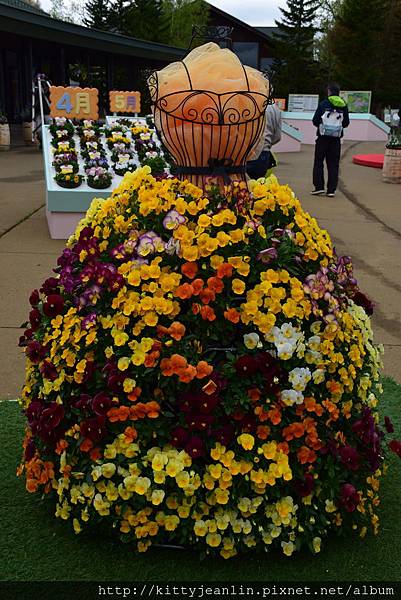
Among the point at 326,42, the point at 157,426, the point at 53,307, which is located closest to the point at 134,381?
the point at 157,426

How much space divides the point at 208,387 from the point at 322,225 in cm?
665

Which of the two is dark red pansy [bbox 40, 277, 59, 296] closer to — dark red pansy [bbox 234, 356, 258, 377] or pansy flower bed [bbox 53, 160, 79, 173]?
dark red pansy [bbox 234, 356, 258, 377]

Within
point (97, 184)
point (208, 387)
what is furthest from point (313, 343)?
point (97, 184)

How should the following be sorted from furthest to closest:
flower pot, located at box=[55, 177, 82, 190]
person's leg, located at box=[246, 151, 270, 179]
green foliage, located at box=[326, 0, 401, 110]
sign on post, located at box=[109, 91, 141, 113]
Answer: green foliage, located at box=[326, 0, 401, 110]
sign on post, located at box=[109, 91, 141, 113]
flower pot, located at box=[55, 177, 82, 190]
person's leg, located at box=[246, 151, 270, 179]

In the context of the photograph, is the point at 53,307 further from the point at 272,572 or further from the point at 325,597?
the point at 325,597

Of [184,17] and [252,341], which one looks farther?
[184,17]

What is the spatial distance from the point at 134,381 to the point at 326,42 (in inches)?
1974

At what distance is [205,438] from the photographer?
2119 mm

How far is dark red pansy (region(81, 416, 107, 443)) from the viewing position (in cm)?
211

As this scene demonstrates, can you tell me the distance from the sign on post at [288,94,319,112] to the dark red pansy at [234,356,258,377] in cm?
2673

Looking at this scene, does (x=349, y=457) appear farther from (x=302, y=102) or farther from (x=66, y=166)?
(x=302, y=102)

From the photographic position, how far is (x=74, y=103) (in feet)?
30.3

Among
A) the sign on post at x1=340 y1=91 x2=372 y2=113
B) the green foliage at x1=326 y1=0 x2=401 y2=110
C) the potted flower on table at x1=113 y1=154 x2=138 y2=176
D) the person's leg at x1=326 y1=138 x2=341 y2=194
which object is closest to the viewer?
the potted flower on table at x1=113 y1=154 x2=138 y2=176

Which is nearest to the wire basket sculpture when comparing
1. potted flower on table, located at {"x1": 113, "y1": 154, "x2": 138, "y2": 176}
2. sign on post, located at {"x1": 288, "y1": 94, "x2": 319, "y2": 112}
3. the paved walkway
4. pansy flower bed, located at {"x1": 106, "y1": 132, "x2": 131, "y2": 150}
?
the paved walkway
